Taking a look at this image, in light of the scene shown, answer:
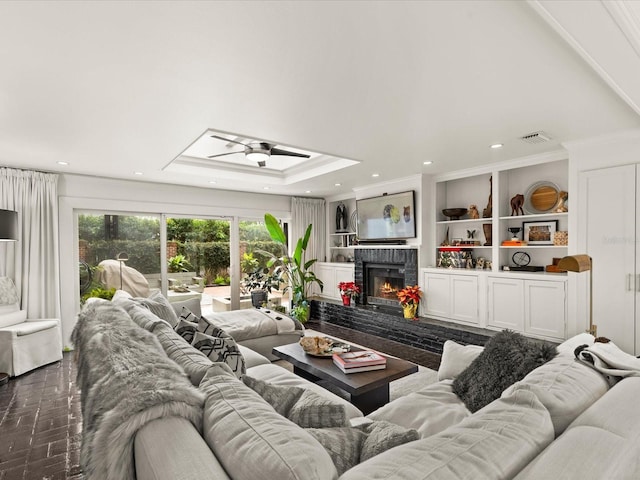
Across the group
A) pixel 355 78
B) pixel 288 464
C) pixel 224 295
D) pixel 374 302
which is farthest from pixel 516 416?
pixel 224 295

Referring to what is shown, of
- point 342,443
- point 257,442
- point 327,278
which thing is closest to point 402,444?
point 342,443

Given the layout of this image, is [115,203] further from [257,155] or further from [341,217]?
[341,217]

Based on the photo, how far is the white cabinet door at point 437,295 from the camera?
4.89m

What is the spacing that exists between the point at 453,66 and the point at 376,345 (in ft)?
12.5

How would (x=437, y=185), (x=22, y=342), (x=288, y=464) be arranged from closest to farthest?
(x=288, y=464) < (x=22, y=342) < (x=437, y=185)

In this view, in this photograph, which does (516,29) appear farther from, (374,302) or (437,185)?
(374,302)

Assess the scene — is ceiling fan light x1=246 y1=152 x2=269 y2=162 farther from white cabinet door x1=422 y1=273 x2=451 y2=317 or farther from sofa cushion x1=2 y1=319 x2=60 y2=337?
sofa cushion x1=2 y1=319 x2=60 y2=337

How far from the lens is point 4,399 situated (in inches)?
125

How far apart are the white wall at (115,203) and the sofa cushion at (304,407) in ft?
14.2

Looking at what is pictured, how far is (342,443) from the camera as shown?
3.82ft

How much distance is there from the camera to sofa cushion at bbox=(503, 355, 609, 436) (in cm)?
125

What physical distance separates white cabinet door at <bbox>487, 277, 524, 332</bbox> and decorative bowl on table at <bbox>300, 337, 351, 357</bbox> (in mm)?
2257

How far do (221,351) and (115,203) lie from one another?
12.4 ft

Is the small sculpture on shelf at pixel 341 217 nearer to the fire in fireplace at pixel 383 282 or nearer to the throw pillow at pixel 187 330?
the fire in fireplace at pixel 383 282
